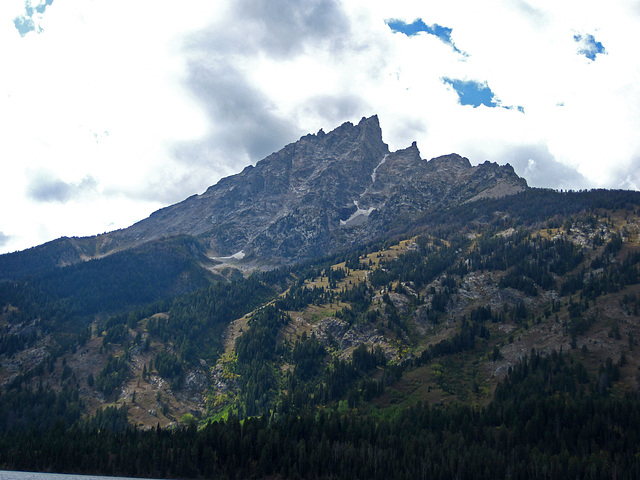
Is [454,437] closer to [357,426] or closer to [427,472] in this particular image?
[427,472]

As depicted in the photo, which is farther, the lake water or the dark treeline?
the dark treeline

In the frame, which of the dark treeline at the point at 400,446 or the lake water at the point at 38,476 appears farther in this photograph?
the dark treeline at the point at 400,446

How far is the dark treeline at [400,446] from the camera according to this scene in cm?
11475

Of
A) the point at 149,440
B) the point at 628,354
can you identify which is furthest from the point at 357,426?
the point at 628,354

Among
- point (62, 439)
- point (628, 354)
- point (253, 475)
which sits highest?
point (628, 354)

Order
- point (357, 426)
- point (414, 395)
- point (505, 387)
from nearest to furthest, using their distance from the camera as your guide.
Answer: point (357, 426)
point (505, 387)
point (414, 395)

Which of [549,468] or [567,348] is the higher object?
[567,348]

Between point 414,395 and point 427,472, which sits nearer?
point 427,472

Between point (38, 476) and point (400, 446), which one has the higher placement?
point (38, 476)

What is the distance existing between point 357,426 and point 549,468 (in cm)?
5685

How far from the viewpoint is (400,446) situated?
128m

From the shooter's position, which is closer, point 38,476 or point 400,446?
point 38,476

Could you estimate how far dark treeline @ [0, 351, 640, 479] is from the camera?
115m

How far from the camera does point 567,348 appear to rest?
7008 inches
